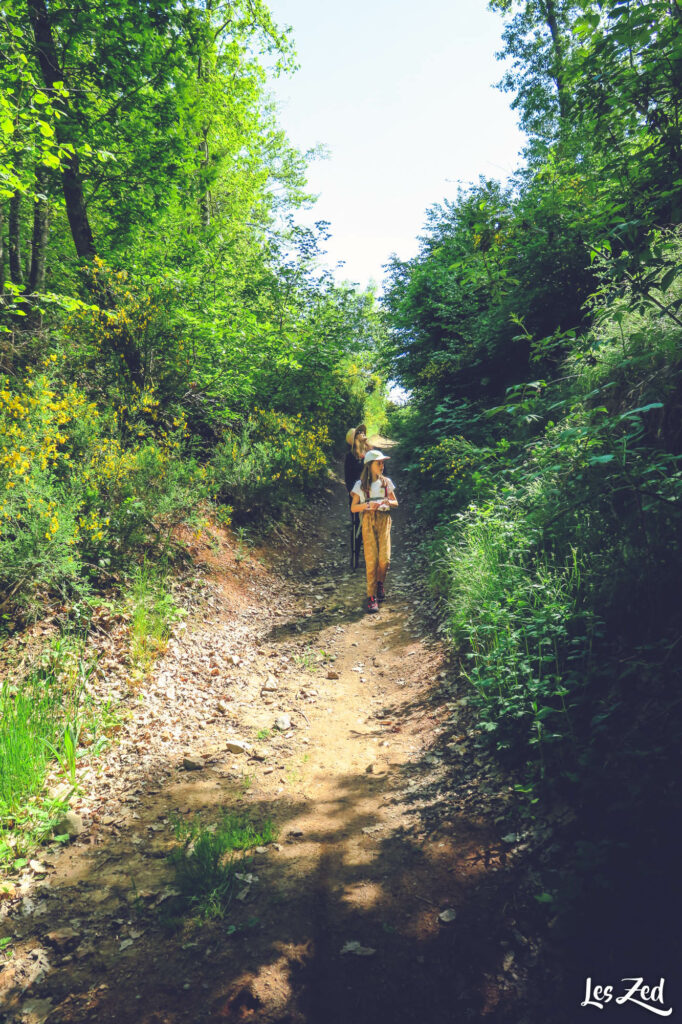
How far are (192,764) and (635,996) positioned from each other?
3.37 metres

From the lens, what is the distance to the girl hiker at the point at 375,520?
7.35 meters

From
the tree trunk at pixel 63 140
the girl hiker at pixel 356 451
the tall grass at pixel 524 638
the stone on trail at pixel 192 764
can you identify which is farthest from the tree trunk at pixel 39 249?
the tall grass at pixel 524 638

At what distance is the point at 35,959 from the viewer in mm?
2414

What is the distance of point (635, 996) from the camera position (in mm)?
1785

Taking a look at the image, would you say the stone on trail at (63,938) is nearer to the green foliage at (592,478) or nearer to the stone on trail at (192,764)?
the stone on trail at (192,764)

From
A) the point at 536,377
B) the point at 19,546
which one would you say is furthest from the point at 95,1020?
the point at 536,377

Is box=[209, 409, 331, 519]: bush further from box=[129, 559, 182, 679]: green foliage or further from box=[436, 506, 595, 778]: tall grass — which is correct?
box=[436, 506, 595, 778]: tall grass

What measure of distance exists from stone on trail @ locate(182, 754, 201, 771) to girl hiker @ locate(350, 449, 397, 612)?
3721 millimetres

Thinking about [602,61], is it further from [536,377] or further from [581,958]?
[536,377]

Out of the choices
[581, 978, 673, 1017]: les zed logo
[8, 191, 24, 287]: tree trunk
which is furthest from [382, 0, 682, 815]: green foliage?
[8, 191, 24, 287]: tree trunk

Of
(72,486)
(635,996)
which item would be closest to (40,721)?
(72,486)

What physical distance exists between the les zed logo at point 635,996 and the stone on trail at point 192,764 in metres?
3.14

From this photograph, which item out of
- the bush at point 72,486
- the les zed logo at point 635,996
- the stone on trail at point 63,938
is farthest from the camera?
the bush at point 72,486

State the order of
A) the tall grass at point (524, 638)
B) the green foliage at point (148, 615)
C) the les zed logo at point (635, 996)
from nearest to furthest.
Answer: the les zed logo at point (635, 996) < the tall grass at point (524, 638) < the green foliage at point (148, 615)
